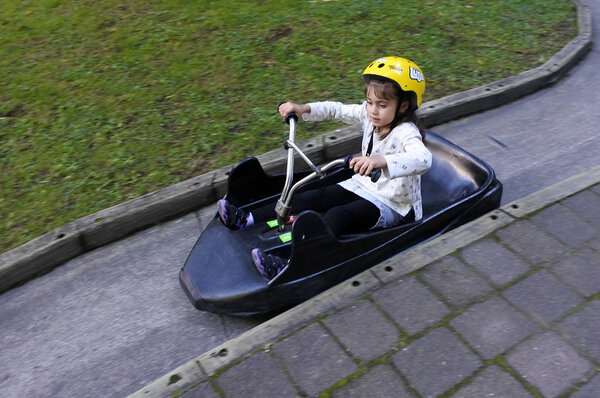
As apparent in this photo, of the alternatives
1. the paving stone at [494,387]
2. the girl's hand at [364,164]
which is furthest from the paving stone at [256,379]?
the girl's hand at [364,164]

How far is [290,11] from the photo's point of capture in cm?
598

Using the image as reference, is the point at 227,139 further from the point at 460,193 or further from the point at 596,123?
the point at 596,123

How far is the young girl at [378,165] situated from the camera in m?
2.66

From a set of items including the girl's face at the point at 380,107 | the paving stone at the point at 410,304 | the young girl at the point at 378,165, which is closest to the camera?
the paving stone at the point at 410,304

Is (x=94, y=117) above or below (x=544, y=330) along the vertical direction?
above

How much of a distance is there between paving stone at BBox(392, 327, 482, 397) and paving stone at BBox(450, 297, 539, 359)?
0.22ft

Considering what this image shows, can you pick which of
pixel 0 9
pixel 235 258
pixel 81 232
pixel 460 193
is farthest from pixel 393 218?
pixel 0 9

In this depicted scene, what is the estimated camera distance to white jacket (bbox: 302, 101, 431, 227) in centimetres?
267

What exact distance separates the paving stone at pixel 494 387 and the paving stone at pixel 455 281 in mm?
405

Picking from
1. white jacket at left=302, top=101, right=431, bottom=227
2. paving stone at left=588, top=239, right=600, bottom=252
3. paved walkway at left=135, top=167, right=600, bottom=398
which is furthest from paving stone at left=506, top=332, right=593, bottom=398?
white jacket at left=302, top=101, right=431, bottom=227

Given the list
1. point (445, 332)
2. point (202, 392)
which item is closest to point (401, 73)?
point (445, 332)

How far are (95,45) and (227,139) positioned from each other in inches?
101

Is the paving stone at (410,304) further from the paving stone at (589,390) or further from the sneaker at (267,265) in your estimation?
the paving stone at (589,390)

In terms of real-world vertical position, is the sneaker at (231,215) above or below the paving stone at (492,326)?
above
